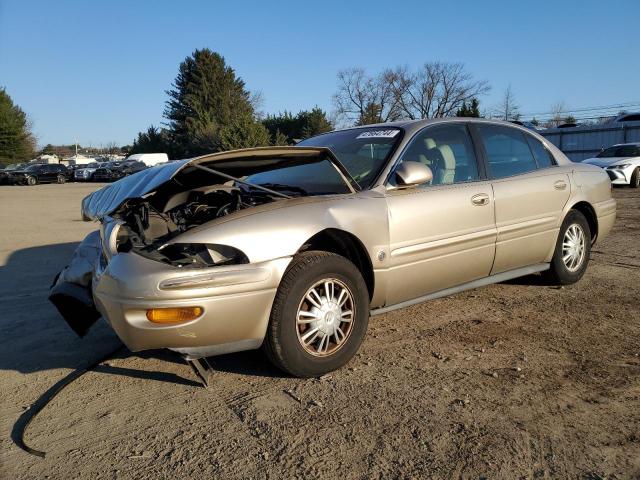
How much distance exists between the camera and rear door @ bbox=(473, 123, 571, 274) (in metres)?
4.35

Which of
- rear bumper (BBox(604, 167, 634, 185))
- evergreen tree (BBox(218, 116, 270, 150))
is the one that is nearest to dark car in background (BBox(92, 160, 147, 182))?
evergreen tree (BBox(218, 116, 270, 150))

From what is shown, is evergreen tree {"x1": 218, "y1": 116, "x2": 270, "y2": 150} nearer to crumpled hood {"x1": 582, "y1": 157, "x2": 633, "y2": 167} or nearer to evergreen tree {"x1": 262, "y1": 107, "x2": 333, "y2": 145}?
evergreen tree {"x1": 262, "y1": 107, "x2": 333, "y2": 145}

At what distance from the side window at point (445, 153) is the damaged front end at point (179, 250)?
73 centimetres

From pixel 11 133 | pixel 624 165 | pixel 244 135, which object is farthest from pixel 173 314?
pixel 11 133

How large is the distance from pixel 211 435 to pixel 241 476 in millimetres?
391

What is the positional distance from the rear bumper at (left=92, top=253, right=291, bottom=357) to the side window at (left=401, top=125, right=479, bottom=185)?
63.7 inches

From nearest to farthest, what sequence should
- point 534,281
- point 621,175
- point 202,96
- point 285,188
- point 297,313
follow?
point 297,313
point 285,188
point 534,281
point 621,175
point 202,96

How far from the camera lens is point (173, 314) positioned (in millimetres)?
2811

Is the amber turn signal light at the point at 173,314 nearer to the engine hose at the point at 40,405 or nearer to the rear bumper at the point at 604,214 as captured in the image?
the engine hose at the point at 40,405

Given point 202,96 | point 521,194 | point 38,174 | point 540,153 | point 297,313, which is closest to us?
point 297,313

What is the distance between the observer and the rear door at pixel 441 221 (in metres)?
3.63

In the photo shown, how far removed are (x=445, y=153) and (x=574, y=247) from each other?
1788 millimetres

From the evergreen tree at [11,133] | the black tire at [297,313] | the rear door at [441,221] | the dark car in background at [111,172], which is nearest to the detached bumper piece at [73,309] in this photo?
the black tire at [297,313]

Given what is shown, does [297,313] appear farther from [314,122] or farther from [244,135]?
[314,122]
